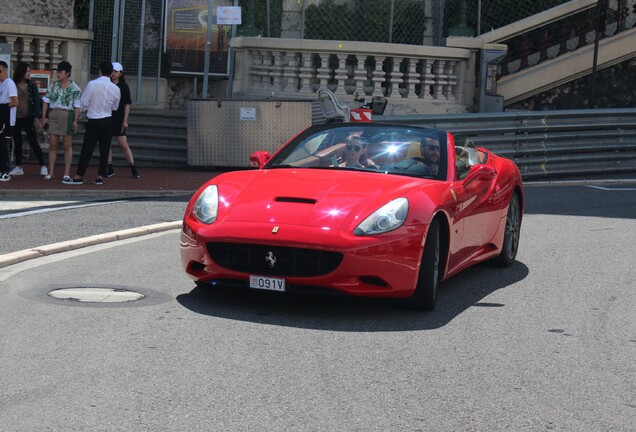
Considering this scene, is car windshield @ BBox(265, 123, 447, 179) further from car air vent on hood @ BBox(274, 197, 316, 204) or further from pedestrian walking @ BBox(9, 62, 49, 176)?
pedestrian walking @ BBox(9, 62, 49, 176)

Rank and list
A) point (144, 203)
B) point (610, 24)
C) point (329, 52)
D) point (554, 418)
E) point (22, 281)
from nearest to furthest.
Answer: point (554, 418), point (22, 281), point (144, 203), point (329, 52), point (610, 24)

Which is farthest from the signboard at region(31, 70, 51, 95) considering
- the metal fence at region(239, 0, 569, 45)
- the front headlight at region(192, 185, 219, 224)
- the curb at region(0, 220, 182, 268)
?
the front headlight at region(192, 185, 219, 224)

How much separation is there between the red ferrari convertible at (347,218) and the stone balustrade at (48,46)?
1145cm

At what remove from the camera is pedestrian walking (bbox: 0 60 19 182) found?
56.9 ft

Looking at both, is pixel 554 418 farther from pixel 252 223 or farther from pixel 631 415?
pixel 252 223

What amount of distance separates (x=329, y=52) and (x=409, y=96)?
61.8 inches

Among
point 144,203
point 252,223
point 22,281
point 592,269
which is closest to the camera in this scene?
point 252,223

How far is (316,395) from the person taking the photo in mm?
6137

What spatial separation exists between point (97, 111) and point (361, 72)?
18.3 ft

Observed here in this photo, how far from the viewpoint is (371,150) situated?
940 cm

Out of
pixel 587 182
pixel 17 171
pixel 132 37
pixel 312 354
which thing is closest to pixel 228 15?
pixel 132 37

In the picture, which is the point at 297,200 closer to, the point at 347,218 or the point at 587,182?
the point at 347,218

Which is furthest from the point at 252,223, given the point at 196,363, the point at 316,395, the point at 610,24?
the point at 610,24

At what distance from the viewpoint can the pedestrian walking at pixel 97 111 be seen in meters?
17.1
